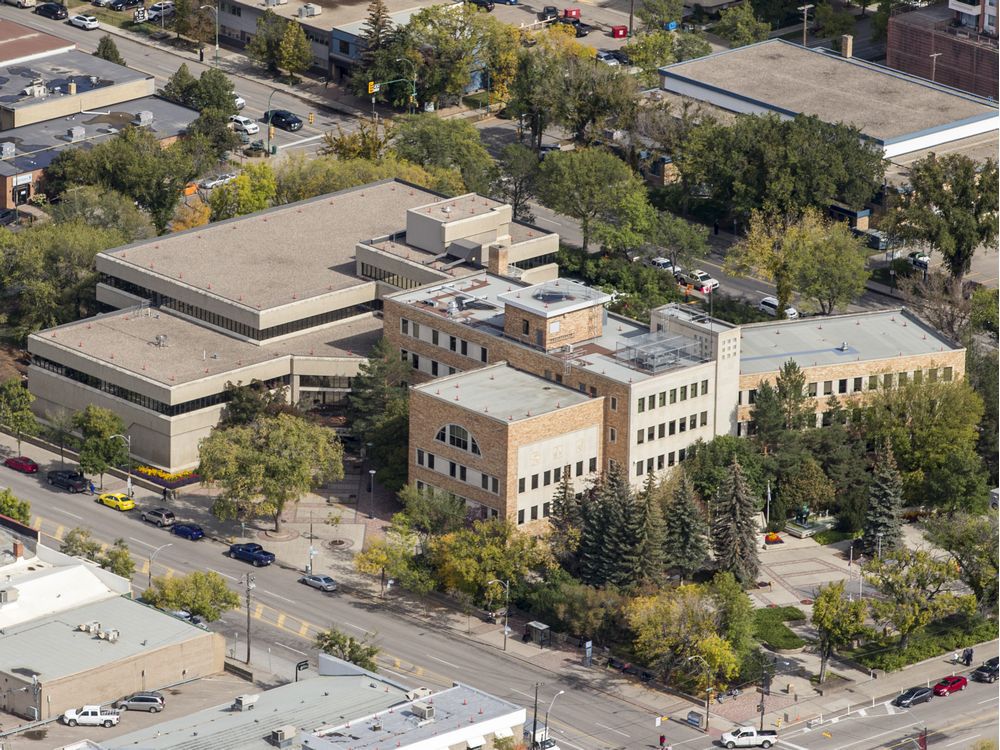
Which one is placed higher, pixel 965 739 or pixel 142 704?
pixel 142 704

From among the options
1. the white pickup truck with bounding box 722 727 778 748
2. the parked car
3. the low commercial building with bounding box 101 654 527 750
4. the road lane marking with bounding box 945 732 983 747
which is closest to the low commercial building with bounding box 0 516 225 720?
the parked car

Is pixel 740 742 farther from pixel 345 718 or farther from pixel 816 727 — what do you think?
pixel 345 718

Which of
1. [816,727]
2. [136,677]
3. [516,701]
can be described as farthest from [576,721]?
[136,677]

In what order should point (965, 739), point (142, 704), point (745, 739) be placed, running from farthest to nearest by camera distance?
point (965, 739)
point (745, 739)
point (142, 704)

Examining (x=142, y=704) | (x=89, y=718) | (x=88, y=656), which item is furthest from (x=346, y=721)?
(x=88, y=656)

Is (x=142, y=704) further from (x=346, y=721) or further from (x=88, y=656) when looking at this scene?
(x=346, y=721)

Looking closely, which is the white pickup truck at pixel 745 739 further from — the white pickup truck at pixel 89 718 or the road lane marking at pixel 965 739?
the white pickup truck at pixel 89 718

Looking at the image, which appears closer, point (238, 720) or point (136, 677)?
point (238, 720)

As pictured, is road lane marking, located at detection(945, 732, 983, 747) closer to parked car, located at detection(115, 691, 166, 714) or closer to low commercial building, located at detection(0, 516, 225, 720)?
low commercial building, located at detection(0, 516, 225, 720)
